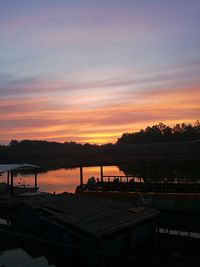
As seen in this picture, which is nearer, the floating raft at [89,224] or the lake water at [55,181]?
the floating raft at [89,224]

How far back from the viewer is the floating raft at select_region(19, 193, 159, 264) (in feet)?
52.5

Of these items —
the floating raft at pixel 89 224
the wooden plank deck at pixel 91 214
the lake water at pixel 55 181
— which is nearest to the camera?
the floating raft at pixel 89 224

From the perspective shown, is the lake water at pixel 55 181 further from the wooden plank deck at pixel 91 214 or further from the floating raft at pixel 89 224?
the floating raft at pixel 89 224

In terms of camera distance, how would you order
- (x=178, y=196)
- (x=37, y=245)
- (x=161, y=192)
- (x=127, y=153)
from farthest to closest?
(x=127, y=153), (x=161, y=192), (x=178, y=196), (x=37, y=245)

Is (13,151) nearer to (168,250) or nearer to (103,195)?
(103,195)

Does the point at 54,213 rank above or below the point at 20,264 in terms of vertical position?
above

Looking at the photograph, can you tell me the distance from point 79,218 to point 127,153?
1721 cm

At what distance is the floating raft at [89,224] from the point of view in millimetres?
16016

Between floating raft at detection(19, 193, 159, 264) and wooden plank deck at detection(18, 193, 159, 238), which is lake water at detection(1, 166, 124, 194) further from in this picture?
floating raft at detection(19, 193, 159, 264)

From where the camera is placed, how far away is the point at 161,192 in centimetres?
2839

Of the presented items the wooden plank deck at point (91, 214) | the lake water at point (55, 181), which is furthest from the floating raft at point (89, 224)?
the lake water at point (55, 181)

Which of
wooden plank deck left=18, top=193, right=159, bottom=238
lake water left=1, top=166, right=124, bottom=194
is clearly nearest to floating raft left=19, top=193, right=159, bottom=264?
wooden plank deck left=18, top=193, right=159, bottom=238

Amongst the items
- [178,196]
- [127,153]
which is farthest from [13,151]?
[178,196]

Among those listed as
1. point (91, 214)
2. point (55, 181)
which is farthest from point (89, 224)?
point (55, 181)
